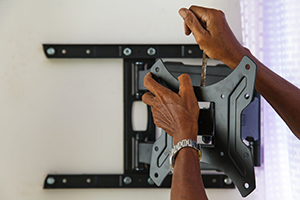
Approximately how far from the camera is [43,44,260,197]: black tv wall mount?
1.58 feet

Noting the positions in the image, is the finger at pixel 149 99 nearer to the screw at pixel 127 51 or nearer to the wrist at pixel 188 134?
the wrist at pixel 188 134

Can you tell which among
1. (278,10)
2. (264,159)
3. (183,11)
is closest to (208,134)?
(183,11)

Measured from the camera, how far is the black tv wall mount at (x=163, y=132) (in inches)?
18.9

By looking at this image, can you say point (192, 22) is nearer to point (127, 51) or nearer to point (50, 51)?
point (127, 51)

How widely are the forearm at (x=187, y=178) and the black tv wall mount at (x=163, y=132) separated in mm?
58

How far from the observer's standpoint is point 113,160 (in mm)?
866

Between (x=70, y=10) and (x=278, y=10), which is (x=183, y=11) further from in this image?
(x=70, y=10)

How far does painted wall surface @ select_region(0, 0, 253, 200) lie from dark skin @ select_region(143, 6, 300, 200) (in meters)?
0.36

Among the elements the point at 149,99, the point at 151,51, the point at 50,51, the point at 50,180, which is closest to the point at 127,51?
the point at 151,51

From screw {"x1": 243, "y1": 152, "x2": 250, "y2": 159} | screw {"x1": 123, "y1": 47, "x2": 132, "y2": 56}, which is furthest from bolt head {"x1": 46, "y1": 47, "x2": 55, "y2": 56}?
screw {"x1": 243, "y1": 152, "x2": 250, "y2": 159}

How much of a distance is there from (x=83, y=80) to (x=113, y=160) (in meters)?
0.28

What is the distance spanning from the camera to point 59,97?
0.87m

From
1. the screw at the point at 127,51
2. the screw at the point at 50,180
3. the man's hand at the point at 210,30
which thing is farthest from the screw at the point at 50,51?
the man's hand at the point at 210,30

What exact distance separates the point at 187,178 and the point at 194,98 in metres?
0.14
